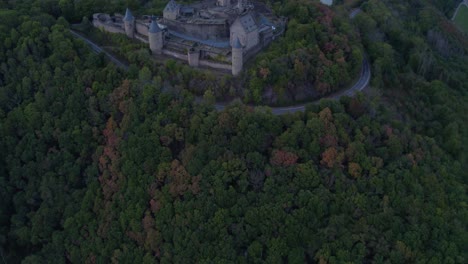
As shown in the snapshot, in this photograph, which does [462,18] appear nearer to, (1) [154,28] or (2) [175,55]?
(2) [175,55]

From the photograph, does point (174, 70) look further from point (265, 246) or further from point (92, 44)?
point (265, 246)

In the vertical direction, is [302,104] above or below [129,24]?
below

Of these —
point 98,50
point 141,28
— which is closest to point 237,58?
point 141,28

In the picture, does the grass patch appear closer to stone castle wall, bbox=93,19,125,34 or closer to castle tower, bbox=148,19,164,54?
castle tower, bbox=148,19,164,54

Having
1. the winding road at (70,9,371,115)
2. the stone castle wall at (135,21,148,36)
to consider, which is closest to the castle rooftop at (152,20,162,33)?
the stone castle wall at (135,21,148,36)

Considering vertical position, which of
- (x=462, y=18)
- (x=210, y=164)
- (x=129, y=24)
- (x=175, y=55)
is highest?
(x=129, y=24)

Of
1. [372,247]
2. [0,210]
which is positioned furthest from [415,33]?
[0,210]

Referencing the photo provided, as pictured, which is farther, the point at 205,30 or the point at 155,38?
the point at 205,30
